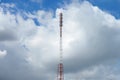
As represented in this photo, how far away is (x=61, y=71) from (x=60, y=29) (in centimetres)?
2611

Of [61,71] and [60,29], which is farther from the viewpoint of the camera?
[60,29]

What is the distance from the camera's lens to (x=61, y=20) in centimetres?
14200

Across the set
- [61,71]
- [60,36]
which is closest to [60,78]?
[61,71]

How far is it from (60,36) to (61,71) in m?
21.1

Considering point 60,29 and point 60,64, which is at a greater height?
point 60,29

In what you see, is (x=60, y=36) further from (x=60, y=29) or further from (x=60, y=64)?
(x=60, y=64)

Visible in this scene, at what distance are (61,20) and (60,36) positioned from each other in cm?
966

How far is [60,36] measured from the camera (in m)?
141

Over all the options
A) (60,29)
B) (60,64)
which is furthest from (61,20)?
(60,64)

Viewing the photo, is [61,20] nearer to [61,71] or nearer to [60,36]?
[60,36]

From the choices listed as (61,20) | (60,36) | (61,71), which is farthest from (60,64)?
(61,20)


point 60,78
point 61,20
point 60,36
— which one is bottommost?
point 60,78

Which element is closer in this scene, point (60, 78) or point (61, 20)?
point (60, 78)

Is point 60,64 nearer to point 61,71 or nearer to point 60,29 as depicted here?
point 61,71
